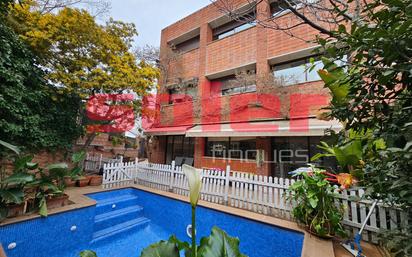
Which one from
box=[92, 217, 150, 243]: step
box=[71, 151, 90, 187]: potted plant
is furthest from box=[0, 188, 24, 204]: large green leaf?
box=[92, 217, 150, 243]: step

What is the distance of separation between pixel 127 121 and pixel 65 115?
141 inches

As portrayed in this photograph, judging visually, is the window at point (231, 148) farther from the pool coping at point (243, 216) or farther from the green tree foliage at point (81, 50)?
the green tree foliage at point (81, 50)

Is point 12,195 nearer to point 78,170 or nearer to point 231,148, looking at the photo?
point 78,170

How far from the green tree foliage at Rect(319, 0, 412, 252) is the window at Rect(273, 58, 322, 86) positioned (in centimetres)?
981

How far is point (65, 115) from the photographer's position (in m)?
10.9

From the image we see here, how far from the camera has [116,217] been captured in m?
7.77

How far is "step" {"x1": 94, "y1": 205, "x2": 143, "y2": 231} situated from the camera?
7.25 m

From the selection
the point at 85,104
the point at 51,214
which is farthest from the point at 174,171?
the point at 85,104

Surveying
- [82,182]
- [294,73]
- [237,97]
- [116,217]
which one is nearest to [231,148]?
[237,97]

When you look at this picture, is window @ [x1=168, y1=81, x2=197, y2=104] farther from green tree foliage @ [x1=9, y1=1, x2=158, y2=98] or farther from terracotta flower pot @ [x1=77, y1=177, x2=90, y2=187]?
terracotta flower pot @ [x1=77, y1=177, x2=90, y2=187]

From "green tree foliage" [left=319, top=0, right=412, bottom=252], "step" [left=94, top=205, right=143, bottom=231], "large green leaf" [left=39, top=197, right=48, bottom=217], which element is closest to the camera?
"green tree foliage" [left=319, top=0, right=412, bottom=252]

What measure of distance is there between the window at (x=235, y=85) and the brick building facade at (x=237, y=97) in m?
0.07

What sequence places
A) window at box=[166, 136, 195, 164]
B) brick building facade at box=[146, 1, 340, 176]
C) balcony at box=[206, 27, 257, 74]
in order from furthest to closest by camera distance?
window at box=[166, 136, 195, 164] < balcony at box=[206, 27, 257, 74] < brick building facade at box=[146, 1, 340, 176]

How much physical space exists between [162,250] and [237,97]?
12243mm
